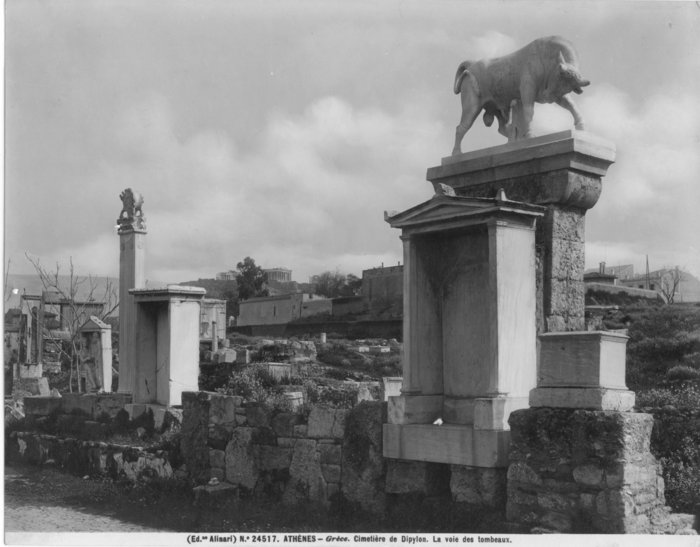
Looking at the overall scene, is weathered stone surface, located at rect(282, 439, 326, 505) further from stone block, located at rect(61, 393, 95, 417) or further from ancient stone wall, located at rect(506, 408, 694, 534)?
stone block, located at rect(61, 393, 95, 417)

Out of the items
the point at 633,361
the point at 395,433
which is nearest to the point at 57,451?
the point at 395,433

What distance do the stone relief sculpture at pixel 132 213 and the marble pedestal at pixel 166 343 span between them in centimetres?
181

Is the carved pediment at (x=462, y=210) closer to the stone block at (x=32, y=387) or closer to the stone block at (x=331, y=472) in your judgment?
the stone block at (x=331, y=472)

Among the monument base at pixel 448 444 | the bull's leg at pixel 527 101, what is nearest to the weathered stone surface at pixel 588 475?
the monument base at pixel 448 444

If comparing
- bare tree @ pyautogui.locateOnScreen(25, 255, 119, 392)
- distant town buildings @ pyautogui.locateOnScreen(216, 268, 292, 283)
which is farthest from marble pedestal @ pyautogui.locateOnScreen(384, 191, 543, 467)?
distant town buildings @ pyautogui.locateOnScreen(216, 268, 292, 283)

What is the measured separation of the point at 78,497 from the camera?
32.5 ft

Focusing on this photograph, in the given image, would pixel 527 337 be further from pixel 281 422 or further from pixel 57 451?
pixel 57 451

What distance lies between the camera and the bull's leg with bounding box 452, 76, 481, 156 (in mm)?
8227

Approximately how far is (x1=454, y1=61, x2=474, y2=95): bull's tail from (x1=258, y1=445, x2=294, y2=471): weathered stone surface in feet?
14.0

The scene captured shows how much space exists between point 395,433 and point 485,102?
3477 millimetres

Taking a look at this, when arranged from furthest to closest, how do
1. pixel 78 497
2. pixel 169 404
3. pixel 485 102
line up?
pixel 169 404
pixel 78 497
pixel 485 102

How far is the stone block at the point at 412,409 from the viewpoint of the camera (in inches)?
299

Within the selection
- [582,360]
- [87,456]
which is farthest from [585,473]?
[87,456]

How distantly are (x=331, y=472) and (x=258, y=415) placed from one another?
1324 mm
